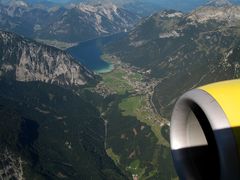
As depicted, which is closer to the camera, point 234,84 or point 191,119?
point 234,84

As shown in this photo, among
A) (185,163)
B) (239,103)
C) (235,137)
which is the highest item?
(239,103)

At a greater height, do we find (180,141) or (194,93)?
(194,93)

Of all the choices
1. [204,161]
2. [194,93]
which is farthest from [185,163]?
[194,93]

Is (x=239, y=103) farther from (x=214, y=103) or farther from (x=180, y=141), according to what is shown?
(x=180, y=141)

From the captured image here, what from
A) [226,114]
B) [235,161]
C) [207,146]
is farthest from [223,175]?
[207,146]

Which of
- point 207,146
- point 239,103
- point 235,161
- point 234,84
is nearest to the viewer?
point 235,161

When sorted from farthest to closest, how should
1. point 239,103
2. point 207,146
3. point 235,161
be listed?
point 207,146 < point 239,103 < point 235,161

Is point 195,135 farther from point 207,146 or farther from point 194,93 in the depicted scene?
point 194,93
